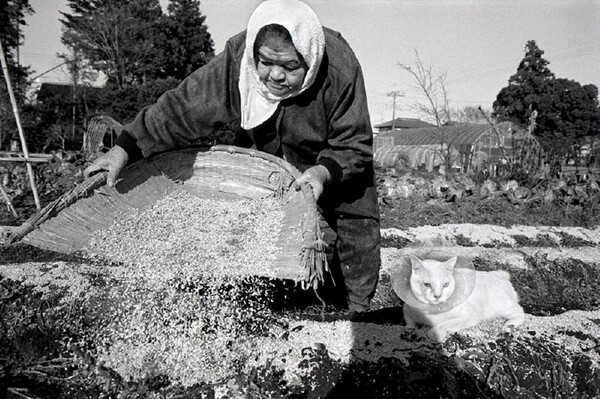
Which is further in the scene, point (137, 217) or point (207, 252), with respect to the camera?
point (137, 217)

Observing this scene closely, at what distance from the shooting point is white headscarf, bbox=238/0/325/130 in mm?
1791

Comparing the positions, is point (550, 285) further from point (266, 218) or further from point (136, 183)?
point (136, 183)

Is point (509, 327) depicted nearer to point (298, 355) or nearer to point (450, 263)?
point (450, 263)

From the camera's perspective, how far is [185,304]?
1918 millimetres

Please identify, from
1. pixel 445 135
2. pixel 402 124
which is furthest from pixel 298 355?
pixel 402 124

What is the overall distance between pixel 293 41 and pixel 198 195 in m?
1.12

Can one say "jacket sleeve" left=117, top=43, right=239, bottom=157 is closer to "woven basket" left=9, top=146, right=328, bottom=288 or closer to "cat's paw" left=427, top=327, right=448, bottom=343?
"woven basket" left=9, top=146, right=328, bottom=288

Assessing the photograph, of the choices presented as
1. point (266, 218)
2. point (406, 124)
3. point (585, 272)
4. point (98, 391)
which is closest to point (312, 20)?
point (266, 218)

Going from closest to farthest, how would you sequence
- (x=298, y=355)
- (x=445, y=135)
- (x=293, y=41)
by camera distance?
1. (x=293, y=41)
2. (x=298, y=355)
3. (x=445, y=135)

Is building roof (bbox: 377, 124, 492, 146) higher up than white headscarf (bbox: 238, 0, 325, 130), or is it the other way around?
white headscarf (bbox: 238, 0, 325, 130)

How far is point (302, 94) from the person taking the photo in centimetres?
206

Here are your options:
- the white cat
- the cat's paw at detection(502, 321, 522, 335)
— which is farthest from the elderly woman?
the cat's paw at detection(502, 321, 522, 335)

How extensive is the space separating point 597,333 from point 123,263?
2.18 m

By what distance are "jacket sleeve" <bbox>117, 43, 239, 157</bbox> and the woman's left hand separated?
1.67 ft
